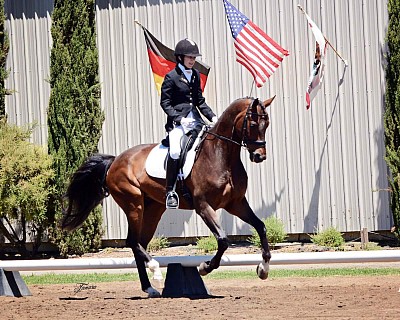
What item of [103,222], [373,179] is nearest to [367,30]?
[373,179]

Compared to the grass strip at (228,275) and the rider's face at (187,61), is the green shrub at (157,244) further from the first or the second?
the rider's face at (187,61)

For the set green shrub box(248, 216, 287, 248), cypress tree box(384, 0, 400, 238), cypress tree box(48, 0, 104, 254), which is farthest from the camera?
cypress tree box(48, 0, 104, 254)

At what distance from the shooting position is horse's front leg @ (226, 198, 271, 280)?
1023cm

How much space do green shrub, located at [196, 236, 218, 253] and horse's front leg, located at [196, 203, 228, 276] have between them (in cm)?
632

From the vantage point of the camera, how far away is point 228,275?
14.0m

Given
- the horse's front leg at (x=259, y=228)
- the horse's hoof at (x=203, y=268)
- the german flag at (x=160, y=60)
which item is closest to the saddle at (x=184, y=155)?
the horse's front leg at (x=259, y=228)

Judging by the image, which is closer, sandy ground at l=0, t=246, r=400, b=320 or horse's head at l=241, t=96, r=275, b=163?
sandy ground at l=0, t=246, r=400, b=320

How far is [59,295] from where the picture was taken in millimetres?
11797

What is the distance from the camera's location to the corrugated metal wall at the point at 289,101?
651 inches

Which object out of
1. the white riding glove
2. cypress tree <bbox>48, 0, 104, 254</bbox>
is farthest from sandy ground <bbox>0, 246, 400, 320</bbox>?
cypress tree <bbox>48, 0, 104, 254</bbox>

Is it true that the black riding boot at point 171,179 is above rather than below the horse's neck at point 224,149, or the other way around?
below

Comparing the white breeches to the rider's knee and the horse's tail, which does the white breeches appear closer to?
the rider's knee

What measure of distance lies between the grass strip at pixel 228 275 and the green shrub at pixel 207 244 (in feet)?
6.98
